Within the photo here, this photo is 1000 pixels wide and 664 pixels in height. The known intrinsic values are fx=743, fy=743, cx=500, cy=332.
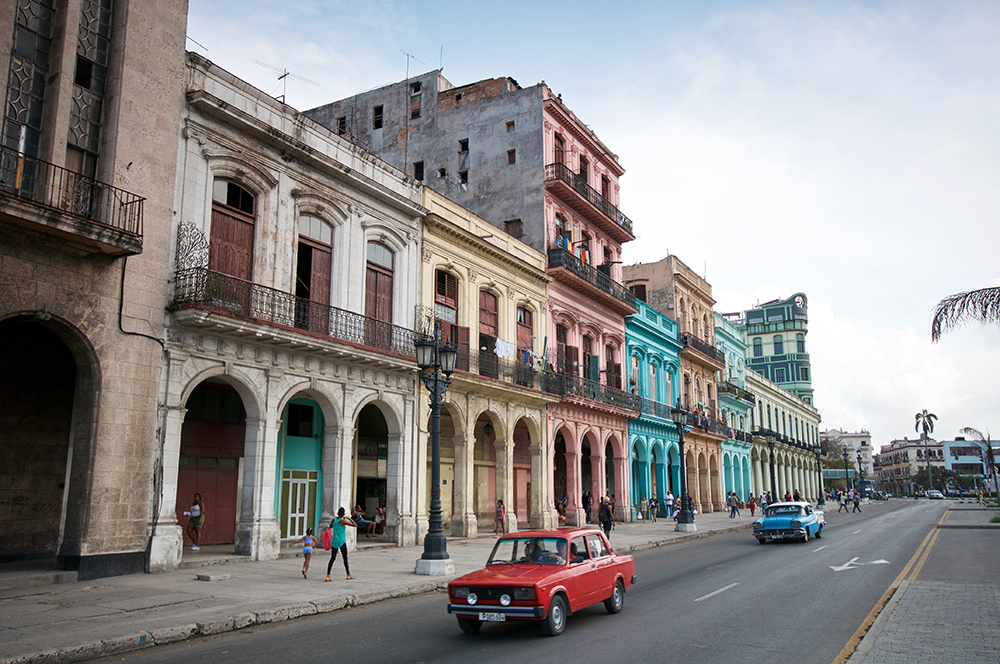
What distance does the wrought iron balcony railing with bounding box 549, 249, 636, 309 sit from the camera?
31.1 metres

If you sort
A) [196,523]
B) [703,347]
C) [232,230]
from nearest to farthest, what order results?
[232,230] < [196,523] < [703,347]

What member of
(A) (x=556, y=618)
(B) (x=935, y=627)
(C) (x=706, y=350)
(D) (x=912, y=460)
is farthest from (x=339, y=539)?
(D) (x=912, y=460)

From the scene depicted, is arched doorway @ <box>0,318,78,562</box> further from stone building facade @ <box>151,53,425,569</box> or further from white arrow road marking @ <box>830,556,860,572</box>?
white arrow road marking @ <box>830,556,860,572</box>

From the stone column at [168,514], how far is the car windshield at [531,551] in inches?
315

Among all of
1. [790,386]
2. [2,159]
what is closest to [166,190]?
[2,159]

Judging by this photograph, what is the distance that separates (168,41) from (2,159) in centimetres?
472

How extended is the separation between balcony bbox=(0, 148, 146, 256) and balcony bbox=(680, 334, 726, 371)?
1385 inches

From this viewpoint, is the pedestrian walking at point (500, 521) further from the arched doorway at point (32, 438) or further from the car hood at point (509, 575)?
the car hood at point (509, 575)

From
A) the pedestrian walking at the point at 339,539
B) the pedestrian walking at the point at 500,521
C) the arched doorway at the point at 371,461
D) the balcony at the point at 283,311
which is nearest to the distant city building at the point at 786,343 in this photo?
the pedestrian walking at the point at 500,521

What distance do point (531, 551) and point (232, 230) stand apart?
38.1 ft

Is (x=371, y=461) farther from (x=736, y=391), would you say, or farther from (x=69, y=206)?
(x=736, y=391)

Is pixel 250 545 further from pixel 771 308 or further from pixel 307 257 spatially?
pixel 771 308

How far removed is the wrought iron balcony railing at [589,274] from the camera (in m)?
31.1

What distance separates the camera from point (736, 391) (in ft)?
174
